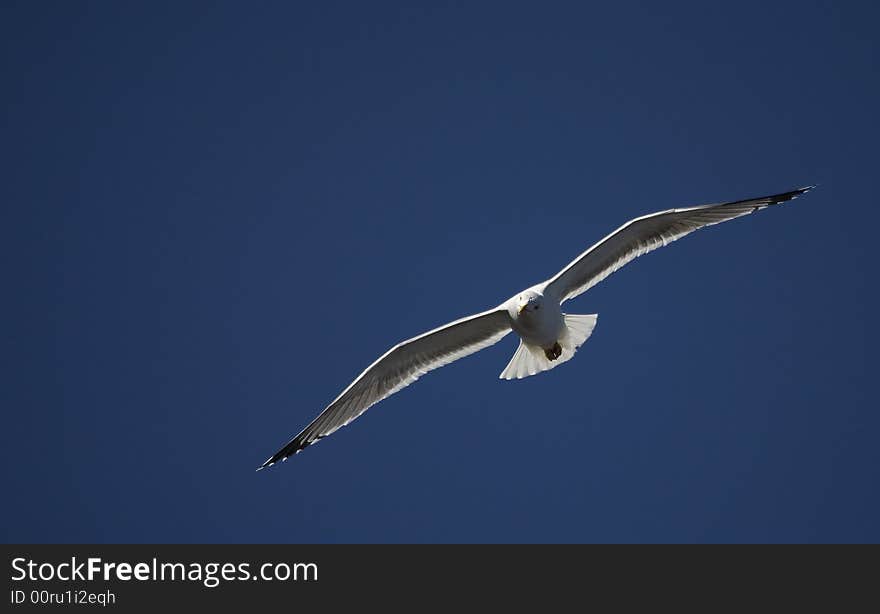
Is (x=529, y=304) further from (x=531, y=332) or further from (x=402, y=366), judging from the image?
(x=402, y=366)

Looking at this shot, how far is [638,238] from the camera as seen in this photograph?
16.8 metres

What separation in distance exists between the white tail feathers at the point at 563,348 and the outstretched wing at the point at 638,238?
0.32 m

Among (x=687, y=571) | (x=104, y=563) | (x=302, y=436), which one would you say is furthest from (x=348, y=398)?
(x=687, y=571)

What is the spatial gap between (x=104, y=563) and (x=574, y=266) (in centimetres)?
638

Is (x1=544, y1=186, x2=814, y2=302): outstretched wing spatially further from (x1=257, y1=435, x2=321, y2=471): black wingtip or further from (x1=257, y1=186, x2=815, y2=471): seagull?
(x1=257, y1=435, x2=321, y2=471): black wingtip

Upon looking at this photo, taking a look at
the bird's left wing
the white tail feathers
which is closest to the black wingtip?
the bird's left wing

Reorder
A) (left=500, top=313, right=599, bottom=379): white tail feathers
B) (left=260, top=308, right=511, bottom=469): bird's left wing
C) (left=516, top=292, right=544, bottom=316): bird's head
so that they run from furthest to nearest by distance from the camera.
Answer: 1. (left=500, top=313, right=599, bottom=379): white tail feathers
2. (left=260, top=308, right=511, bottom=469): bird's left wing
3. (left=516, top=292, right=544, bottom=316): bird's head

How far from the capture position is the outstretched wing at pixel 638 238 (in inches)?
647

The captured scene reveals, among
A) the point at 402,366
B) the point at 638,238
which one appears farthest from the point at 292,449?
the point at 638,238

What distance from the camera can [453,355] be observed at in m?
17.1

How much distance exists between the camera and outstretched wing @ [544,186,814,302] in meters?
16.4

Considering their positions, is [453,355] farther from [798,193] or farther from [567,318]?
[798,193]

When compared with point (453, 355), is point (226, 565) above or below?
below

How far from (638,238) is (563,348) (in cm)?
152
